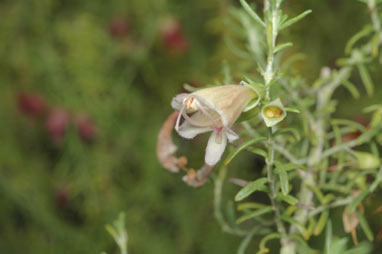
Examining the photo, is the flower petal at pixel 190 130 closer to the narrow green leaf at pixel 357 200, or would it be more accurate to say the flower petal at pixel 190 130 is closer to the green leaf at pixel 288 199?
the green leaf at pixel 288 199

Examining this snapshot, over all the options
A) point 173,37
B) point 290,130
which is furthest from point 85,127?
point 290,130

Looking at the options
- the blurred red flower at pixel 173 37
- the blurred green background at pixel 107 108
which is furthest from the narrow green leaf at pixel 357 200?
the blurred red flower at pixel 173 37

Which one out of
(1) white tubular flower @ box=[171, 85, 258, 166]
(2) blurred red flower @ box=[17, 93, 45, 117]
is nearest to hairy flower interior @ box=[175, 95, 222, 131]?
(1) white tubular flower @ box=[171, 85, 258, 166]

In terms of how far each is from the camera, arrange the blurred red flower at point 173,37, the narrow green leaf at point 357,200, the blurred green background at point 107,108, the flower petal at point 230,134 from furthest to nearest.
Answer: the blurred red flower at point 173,37 < the blurred green background at point 107,108 < the narrow green leaf at point 357,200 < the flower petal at point 230,134

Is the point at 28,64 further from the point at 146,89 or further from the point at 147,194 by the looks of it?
the point at 147,194

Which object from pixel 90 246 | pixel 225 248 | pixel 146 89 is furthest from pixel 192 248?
pixel 146 89

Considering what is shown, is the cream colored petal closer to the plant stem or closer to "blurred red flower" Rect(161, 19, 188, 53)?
the plant stem

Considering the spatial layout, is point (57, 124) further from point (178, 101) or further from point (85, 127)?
point (178, 101)

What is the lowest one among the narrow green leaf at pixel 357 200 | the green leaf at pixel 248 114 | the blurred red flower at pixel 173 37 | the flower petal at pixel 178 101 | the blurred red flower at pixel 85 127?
the narrow green leaf at pixel 357 200
